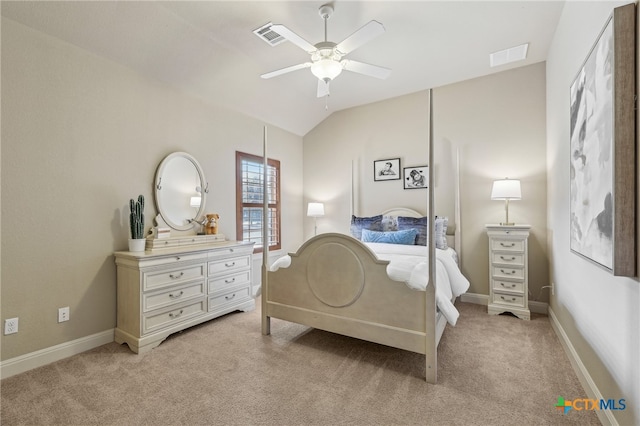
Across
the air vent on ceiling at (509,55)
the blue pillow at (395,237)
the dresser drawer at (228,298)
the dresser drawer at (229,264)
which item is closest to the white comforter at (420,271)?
the blue pillow at (395,237)

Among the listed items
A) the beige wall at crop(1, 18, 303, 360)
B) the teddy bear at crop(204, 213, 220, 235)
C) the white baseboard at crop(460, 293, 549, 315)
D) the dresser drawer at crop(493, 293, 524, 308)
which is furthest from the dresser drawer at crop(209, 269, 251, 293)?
the dresser drawer at crop(493, 293, 524, 308)

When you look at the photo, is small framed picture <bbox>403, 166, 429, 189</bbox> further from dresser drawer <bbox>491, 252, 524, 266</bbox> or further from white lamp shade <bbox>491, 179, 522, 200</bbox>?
dresser drawer <bbox>491, 252, 524, 266</bbox>

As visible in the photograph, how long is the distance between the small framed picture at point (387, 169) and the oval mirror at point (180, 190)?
8.19 feet

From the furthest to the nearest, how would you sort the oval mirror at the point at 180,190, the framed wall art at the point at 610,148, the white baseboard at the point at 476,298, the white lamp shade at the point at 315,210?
the white lamp shade at the point at 315,210 → the white baseboard at the point at 476,298 → the oval mirror at the point at 180,190 → the framed wall art at the point at 610,148

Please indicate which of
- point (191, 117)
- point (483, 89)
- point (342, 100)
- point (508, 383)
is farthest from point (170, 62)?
point (508, 383)

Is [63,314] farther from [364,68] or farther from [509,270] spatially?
[509,270]

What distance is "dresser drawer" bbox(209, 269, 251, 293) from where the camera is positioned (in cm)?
300

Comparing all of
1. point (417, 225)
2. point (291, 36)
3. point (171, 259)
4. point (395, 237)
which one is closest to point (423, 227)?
point (417, 225)

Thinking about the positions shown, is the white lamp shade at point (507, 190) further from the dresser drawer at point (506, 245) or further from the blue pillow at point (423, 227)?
the blue pillow at point (423, 227)

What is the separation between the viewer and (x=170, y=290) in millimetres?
2596

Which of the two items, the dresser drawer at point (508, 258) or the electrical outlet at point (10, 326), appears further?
the dresser drawer at point (508, 258)

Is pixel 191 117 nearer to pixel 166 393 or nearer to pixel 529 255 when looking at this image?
pixel 166 393

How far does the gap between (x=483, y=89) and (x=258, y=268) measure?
393cm

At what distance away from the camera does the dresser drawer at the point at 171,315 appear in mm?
2418
